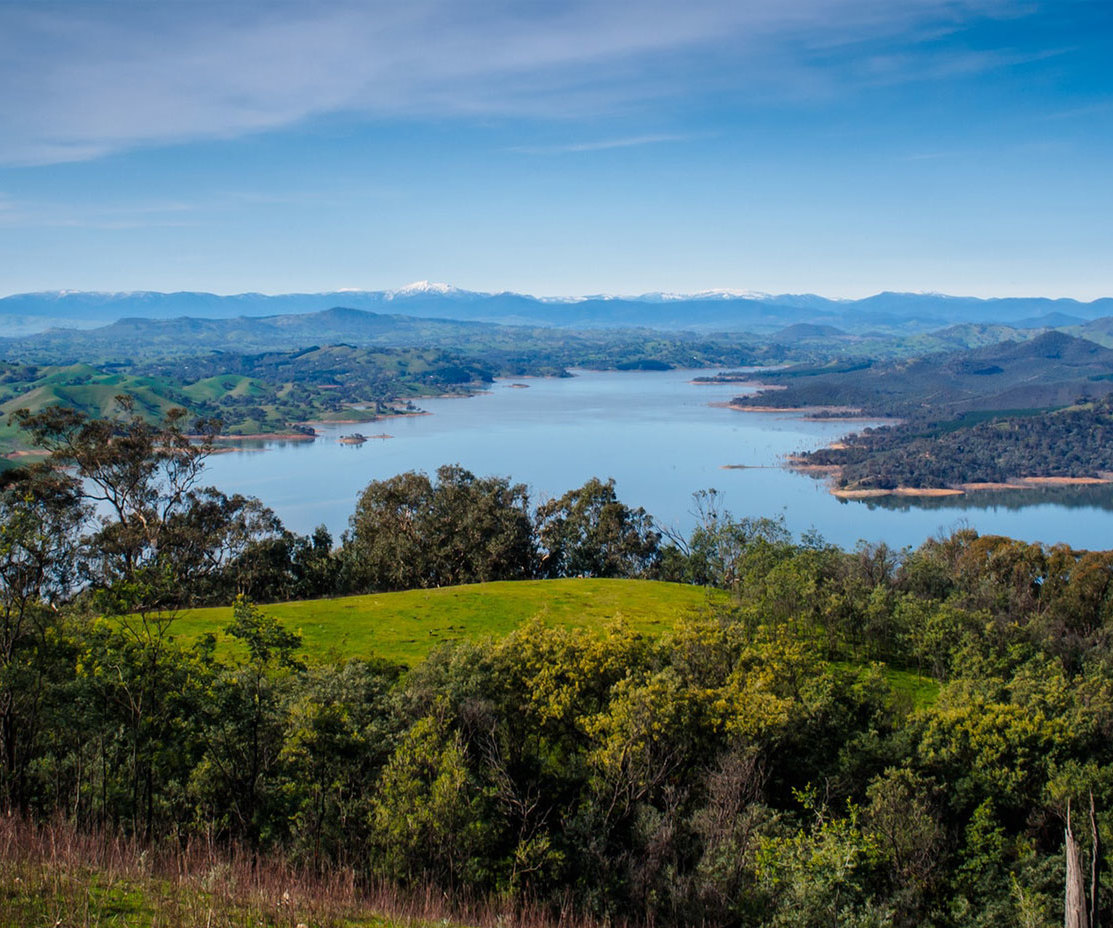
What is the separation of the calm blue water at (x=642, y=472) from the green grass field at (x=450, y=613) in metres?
35.0

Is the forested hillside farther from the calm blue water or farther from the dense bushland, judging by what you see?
the dense bushland

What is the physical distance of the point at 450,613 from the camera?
26609mm

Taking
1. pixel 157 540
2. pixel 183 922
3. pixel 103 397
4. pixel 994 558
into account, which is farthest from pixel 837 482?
pixel 103 397

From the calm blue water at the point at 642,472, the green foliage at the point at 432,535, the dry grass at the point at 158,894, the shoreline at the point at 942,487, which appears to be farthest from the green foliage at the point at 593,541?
the shoreline at the point at 942,487

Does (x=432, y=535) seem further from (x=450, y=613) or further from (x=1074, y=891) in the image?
(x=1074, y=891)

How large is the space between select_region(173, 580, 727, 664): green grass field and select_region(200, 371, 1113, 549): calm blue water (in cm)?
3496

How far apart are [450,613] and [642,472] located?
80.1 m

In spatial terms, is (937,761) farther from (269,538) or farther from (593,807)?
(269,538)

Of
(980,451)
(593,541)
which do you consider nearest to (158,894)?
(593,541)

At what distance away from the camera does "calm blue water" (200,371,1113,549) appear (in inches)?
3482

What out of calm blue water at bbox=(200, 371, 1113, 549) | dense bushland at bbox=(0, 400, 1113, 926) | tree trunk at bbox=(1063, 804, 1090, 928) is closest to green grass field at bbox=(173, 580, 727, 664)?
dense bushland at bbox=(0, 400, 1113, 926)

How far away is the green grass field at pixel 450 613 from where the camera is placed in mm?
22797

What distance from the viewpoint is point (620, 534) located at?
4081 cm

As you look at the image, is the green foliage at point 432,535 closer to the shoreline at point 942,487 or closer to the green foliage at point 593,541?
the green foliage at point 593,541
